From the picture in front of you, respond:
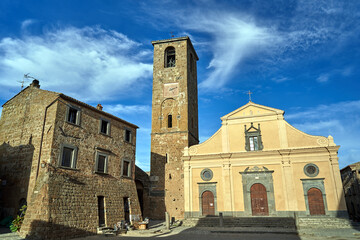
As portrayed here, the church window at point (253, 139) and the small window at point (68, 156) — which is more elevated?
A: the church window at point (253, 139)

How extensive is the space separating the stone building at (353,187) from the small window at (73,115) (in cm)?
2712

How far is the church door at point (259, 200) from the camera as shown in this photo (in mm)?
21141

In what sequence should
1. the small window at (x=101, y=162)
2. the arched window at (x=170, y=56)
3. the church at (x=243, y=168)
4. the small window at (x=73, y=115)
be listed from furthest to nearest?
the arched window at (x=170, y=56) < the church at (x=243, y=168) < the small window at (x=101, y=162) < the small window at (x=73, y=115)

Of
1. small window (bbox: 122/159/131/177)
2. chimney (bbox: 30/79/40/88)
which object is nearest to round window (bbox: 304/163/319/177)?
small window (bbox: 122/159/131/177)

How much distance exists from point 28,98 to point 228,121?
52.1 feet

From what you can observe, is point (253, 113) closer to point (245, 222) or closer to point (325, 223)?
point (245, 222)

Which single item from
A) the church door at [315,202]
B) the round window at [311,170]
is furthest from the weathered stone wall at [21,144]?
the church door at [315,202]

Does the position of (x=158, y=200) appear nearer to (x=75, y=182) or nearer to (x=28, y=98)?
(x=75, y=182)

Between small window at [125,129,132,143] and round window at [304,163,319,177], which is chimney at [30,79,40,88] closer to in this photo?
small window at [125,129,132,143]

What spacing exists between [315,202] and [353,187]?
12.1 metres

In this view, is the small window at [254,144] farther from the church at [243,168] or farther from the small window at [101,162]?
the small window at [101,162]

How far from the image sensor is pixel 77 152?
53.9ft

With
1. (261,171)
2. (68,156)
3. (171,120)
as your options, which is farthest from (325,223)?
(68,156)

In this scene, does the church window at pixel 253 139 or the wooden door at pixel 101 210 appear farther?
the church window at pixel 253 139
